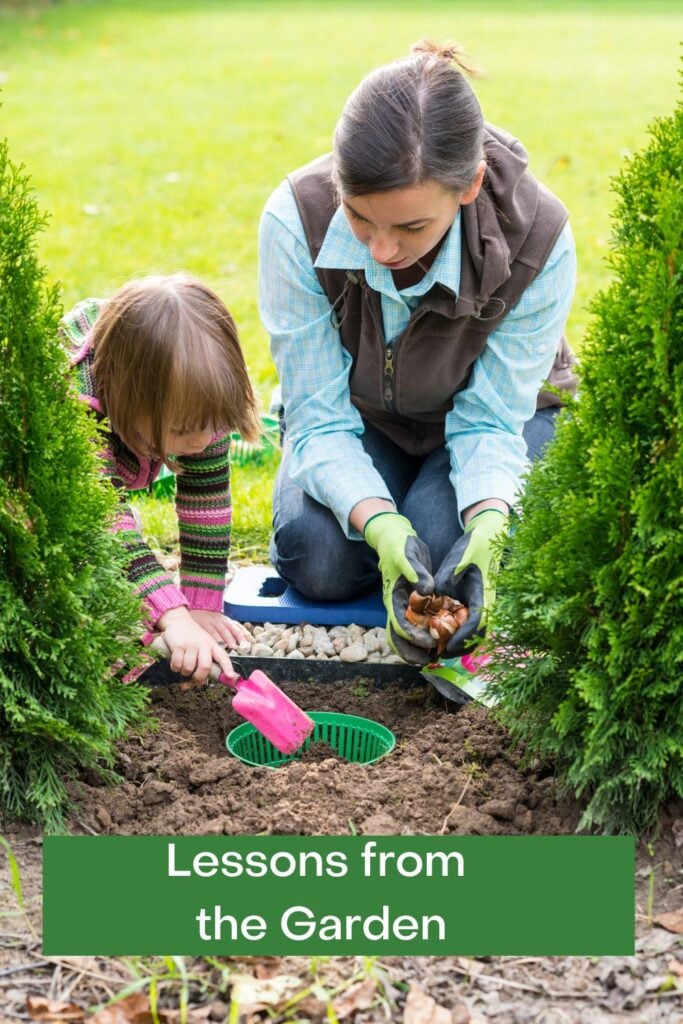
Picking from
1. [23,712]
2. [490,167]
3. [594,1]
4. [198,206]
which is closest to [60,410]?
[23,712]

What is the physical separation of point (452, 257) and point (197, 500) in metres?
0.98

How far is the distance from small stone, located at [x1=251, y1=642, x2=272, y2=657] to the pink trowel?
1.81ft

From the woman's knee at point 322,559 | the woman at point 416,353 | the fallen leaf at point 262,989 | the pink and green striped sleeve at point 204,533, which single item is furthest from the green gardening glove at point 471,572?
the fallen leaf at point 262,989

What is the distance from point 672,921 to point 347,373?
6.25 ft

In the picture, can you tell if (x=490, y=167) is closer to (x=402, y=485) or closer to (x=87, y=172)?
(x=402, y=485)

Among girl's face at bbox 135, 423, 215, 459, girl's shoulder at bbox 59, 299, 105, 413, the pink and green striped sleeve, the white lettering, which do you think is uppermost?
girl's shoulder at bbox 59, 299, 105, 413

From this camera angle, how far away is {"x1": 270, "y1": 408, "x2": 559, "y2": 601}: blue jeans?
11.8ft

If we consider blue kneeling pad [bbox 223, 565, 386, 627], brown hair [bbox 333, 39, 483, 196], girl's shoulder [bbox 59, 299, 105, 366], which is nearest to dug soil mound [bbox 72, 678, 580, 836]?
blue kneeling pad [bbox 223, 565, 386, 627]

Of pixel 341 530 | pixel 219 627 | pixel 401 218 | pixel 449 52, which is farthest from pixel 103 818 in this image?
pixel 449 52

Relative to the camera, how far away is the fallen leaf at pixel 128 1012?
2.02 metres

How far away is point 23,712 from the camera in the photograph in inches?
94.9

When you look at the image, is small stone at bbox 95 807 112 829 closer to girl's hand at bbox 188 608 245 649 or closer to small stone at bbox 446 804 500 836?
small stone at bbox 446 804 500 836

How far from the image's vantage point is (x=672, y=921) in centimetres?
223

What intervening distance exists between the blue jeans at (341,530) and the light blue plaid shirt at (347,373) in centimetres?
10
